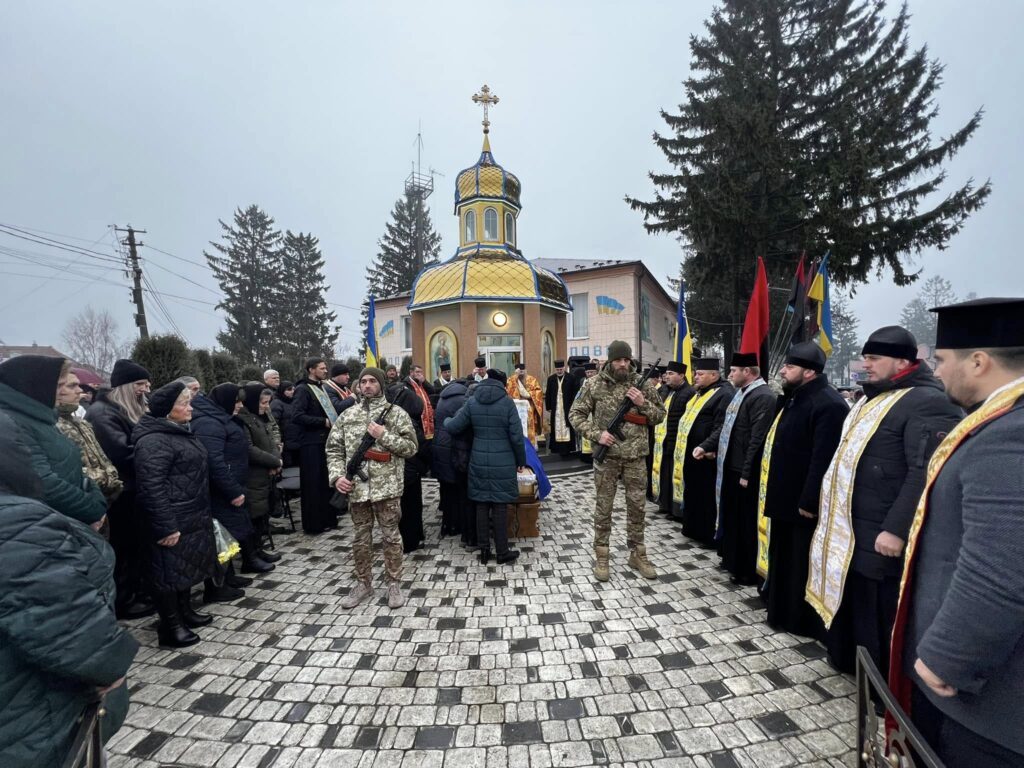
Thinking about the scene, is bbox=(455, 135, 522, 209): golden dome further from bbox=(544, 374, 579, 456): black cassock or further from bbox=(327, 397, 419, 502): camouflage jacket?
bbox=(327, 397, 419, 502): camouflage jacket

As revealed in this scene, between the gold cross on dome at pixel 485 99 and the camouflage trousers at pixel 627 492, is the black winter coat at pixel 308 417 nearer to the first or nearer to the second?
the camouflage trousers at pixel 627 492

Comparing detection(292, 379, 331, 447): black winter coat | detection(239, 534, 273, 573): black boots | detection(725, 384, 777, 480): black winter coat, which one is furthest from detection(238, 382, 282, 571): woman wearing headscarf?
detection(725, 384, 777, 480): black winter coat

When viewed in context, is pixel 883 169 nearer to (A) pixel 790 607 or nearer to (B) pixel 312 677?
(A) pixel 790 607

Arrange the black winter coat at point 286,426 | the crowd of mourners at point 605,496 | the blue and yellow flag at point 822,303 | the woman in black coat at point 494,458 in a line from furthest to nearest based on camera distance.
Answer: the black winter coat at point 286,426 → the blue and yellow flag at point 822,303 → the woman in black coat at point 494,458 → the crowd of mourners at point 605,496

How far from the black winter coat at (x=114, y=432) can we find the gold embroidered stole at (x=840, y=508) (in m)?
5.76

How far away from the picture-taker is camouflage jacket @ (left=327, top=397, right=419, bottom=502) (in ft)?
13.3

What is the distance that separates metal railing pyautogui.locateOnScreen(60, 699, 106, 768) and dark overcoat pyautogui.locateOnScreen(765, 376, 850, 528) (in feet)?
13.5

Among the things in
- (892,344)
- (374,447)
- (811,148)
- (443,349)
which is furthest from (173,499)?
(811,148)

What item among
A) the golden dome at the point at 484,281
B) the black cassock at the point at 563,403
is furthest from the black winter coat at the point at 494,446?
the golden dome at the point at 484,281

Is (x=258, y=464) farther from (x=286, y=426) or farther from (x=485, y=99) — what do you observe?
(x=485, y=99)

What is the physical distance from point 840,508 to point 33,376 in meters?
5.15

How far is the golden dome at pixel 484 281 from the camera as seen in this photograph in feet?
39.5

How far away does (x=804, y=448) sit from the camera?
3502 millimetres

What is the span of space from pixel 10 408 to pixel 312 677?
2.51 meters
